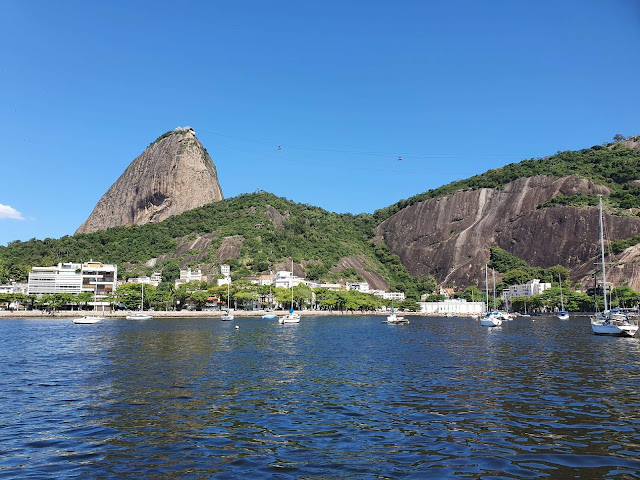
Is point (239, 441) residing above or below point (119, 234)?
below

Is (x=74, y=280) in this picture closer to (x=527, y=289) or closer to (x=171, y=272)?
(x=171, y=272)

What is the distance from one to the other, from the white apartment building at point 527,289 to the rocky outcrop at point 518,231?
38.1 ft

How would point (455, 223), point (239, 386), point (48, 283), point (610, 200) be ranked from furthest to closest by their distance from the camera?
point (455, 223), point (610, 200), point (48, 283), point (239, 386)

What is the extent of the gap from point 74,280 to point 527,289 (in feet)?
438

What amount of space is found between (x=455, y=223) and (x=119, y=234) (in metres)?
133

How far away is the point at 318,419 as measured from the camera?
1596cm

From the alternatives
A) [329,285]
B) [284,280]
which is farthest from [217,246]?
[329,285]

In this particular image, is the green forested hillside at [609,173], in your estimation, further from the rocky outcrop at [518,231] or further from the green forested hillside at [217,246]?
the green forested hillside at [217,246]

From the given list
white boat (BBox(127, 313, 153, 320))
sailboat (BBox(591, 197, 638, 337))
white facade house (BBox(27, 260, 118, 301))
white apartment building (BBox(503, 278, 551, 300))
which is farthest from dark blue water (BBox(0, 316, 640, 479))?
white apartment building (BBox(503, 278, 551, 300))

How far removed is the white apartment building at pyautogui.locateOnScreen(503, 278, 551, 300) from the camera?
151375 millimetres

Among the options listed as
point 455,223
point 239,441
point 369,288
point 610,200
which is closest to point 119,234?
point 369,288

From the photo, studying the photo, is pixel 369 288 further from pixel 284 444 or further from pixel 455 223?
pixel 284 444

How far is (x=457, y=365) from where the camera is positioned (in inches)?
1172

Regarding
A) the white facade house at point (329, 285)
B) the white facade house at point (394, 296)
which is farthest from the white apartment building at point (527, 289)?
the white facade house at point (329, 285)
